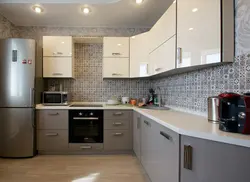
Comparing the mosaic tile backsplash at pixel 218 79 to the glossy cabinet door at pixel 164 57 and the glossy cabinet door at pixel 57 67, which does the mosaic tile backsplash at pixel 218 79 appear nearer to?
the glossy cabinet door at pixel 164 57

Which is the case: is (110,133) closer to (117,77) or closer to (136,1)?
(117,77)

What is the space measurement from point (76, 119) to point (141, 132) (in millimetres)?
1190

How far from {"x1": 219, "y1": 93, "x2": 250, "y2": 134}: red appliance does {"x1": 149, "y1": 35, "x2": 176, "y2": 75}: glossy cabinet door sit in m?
0.84

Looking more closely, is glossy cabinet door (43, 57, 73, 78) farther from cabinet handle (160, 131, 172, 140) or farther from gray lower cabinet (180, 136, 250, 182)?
gray lower cabinet (180, 136, 250, 182)

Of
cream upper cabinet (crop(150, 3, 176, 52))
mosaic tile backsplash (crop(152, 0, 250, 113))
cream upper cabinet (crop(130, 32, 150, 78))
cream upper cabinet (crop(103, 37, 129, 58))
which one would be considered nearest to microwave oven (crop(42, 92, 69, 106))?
cream upper cabinet (crop(103, 37, 129, 58))

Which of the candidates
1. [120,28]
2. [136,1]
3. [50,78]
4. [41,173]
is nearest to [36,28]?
[50,78]

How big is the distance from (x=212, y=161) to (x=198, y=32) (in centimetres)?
101

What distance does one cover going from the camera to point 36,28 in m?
3.53

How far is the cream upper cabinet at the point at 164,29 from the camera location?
1.91 m

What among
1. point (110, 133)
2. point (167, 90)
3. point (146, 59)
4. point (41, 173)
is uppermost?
point (146, 59)

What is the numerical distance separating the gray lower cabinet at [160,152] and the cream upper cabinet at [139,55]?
1197mm

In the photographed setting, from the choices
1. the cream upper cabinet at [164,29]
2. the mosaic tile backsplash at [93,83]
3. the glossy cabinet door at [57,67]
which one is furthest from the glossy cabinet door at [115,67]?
the cream upper cabinet at [164,29]

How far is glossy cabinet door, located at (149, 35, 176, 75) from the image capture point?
6.30ft

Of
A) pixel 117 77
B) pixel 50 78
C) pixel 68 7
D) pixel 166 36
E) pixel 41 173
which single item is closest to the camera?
pixel 166 36
